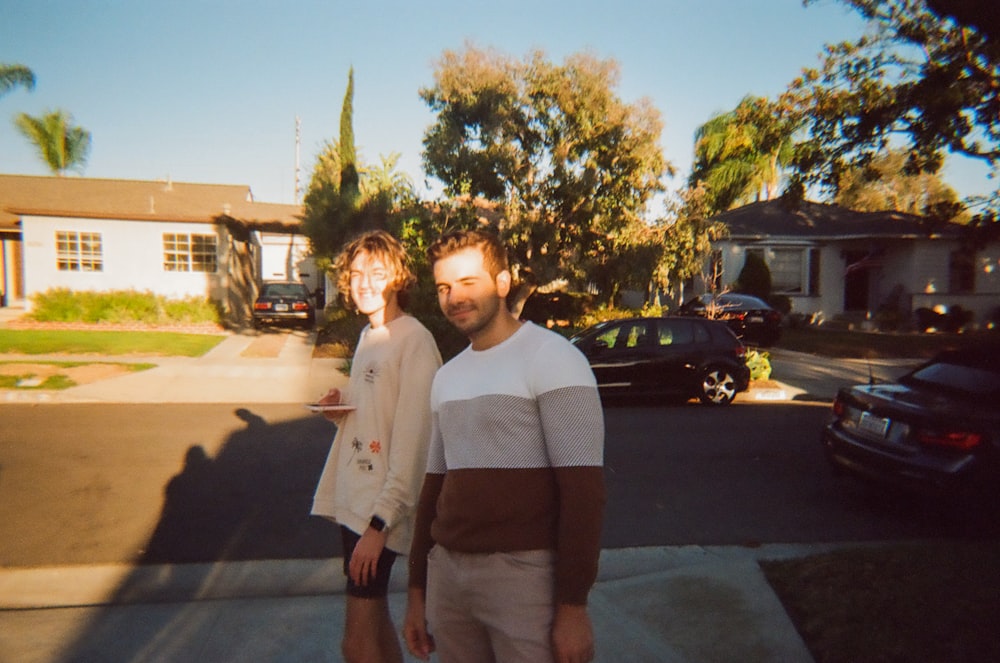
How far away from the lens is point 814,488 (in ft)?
22.9

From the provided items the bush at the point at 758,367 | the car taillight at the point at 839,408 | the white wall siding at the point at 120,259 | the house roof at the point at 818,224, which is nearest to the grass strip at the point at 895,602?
the car taillight at the point at 839,408

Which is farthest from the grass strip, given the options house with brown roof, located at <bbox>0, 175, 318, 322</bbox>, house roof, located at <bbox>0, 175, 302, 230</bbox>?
house roof, located at <bbox>0, 175, 302, 230</bbox>

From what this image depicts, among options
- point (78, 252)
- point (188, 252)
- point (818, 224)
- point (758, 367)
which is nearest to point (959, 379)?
point (758, 367)

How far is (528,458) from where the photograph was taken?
1.94m

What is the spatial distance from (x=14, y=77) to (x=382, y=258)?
2669cm

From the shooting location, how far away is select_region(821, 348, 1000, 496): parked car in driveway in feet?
18.1

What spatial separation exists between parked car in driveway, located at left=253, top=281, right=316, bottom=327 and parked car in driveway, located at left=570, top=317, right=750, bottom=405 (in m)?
15.1

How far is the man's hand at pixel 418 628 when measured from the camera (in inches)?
89.4

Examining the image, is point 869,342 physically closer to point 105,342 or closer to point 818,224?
point 818,224

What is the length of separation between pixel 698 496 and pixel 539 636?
5030mm

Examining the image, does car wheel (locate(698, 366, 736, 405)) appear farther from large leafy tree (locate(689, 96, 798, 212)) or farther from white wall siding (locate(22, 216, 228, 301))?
white wall siding (locate(22, 216, 228, 301))

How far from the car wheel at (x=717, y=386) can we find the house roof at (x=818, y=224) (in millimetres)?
14730

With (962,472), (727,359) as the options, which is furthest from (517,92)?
(962,472)

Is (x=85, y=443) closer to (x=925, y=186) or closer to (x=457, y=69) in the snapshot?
(x=457, y=69)
